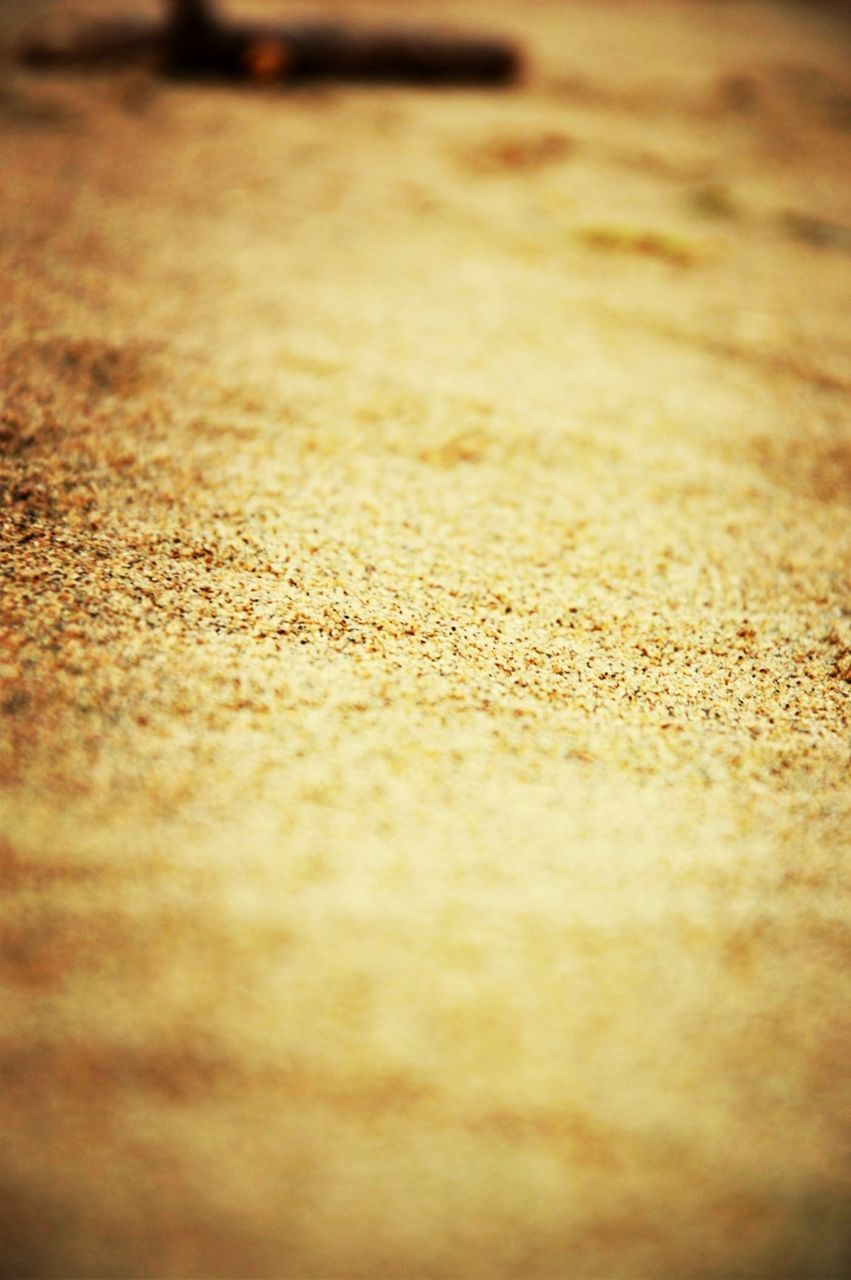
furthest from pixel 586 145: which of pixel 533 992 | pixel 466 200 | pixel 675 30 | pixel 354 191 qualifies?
pixel 533 992

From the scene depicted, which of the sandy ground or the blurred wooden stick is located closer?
the sandy ground

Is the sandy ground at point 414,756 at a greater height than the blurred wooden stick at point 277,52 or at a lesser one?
lesser

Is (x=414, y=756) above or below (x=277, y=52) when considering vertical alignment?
below

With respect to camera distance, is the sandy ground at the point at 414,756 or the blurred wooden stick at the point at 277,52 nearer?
the sandy ground at the point at 414,756

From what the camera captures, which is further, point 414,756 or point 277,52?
point 277,52

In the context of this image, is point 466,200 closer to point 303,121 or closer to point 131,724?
point 303,121
